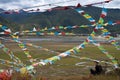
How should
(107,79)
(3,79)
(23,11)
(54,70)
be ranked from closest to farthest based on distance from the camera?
(3,79)
(23,11)
(107,79)
(54,70)

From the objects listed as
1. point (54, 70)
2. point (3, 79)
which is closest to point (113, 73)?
point (3, 79)

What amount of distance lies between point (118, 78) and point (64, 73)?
1303cm

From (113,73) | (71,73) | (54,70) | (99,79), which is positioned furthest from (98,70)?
(54,70)

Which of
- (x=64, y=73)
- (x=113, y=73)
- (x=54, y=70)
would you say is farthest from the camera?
(x=54, y=70)

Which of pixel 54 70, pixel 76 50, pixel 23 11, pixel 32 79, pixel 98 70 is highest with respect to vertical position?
pixel 23 11

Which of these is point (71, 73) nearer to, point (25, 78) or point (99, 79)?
point (99, 79)

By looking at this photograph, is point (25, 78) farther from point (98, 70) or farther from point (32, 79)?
point (98, 70)

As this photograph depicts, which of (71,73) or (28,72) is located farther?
(71,73)

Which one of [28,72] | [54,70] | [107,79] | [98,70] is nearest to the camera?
[28,72]

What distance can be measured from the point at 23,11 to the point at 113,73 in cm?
772

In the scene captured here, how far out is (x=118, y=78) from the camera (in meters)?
18.6

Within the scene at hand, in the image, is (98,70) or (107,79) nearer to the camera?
(107,79)

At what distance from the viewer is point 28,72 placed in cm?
1334

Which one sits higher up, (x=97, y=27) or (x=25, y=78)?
(x=97, y=27)
